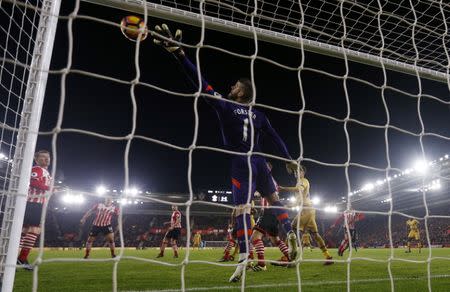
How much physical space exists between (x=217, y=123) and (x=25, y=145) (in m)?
22.9

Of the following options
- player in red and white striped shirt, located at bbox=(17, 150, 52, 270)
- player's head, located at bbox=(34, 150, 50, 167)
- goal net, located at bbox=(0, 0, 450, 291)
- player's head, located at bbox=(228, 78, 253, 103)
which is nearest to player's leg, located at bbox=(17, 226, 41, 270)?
player in red and white striped shirt, located at bbox=(17, 150, 52, 270)

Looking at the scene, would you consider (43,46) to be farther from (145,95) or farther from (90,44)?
(145,95)

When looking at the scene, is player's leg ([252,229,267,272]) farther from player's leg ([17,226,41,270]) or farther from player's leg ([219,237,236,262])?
player's leg ([17,226,41,270])

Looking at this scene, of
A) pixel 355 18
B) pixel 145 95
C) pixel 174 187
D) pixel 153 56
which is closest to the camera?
pixel 355 18

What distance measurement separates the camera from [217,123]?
83.4 feet

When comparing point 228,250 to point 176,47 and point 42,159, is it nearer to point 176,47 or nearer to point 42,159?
point 42,159

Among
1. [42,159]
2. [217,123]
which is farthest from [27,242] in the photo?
[217,123]

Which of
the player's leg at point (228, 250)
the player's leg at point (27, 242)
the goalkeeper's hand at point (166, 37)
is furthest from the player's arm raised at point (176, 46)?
the player's leg at point (228, 250)

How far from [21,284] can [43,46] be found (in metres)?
3.20

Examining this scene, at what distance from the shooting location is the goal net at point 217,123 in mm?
2719

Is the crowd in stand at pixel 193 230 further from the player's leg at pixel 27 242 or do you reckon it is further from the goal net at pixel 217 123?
the player's leg at pixel 27 242

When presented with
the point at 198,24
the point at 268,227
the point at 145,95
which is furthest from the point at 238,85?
the point at 145,95

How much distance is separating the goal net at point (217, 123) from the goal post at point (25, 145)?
0.04ft

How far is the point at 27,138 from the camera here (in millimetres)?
2523
